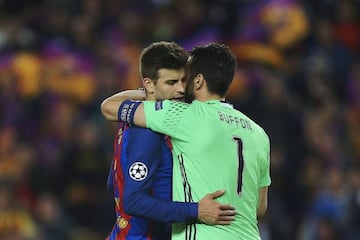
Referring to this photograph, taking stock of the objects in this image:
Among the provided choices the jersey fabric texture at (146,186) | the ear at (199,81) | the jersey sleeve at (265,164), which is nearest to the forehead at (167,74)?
the ear at (199,81)

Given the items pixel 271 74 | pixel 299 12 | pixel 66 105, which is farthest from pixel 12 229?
pixel 299 12

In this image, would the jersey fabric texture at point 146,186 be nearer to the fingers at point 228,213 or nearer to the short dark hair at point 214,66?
the fingers at point 228,213

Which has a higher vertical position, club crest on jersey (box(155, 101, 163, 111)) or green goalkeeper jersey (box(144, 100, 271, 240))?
club crest on jersey (box(155, 101, 163, 111))

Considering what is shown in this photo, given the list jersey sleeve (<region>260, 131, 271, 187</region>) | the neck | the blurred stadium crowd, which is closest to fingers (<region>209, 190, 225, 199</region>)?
jersey sleeve (<region>260, 131, 271, 187</region>)

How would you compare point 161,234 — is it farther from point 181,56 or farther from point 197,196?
point 181,56

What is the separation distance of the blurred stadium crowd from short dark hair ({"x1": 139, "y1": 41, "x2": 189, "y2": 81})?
4.36 metres

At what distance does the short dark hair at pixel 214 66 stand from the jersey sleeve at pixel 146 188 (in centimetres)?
39

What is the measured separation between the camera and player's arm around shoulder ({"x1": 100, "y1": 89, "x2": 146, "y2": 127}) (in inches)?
234

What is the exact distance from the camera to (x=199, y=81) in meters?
5.93

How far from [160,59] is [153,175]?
1.98 feet

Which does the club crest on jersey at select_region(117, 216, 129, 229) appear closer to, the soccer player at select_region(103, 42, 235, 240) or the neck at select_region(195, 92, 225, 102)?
the soccer player at select_region(103, 42, 235, 240)

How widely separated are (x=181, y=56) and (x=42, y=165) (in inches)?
233

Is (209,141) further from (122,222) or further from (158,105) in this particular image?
(122,222)

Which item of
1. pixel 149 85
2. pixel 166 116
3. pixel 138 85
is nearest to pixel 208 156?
pixel 166 116
